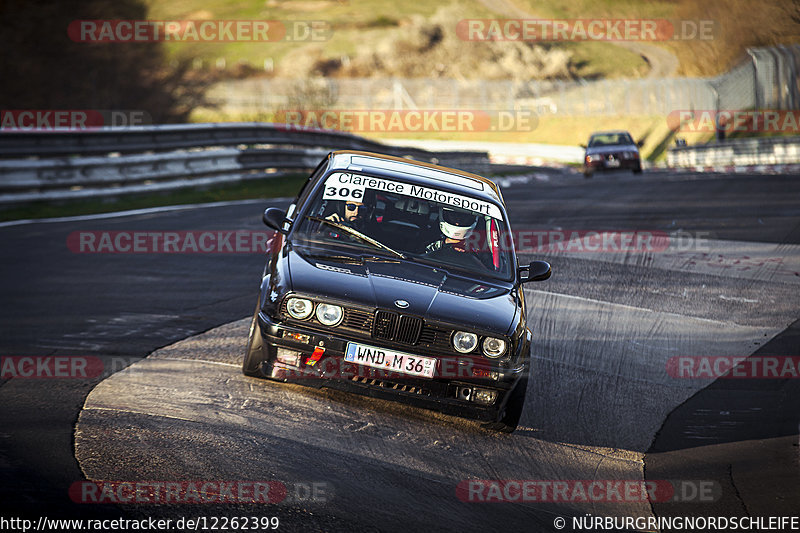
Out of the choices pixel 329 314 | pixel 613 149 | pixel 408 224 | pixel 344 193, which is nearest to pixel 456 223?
pixel 408 224

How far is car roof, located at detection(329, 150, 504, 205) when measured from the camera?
6.85m

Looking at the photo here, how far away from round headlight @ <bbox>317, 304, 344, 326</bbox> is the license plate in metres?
0.19

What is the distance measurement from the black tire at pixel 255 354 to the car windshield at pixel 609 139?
2388cm

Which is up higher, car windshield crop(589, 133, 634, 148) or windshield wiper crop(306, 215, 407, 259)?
windshield wiper crop(306, 215, 407, 259)

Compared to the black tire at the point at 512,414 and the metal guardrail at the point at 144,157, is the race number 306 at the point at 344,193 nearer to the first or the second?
the black tire at the point at 512,414

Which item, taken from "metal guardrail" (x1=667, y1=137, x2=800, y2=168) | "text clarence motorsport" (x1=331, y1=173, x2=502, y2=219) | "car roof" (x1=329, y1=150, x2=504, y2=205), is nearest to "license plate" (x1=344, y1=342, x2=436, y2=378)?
"text clarence motorsport" (x1=331, y1=173, x2=502, y2=219)

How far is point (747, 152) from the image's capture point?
34625mm

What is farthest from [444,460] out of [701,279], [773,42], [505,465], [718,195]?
[773,42]

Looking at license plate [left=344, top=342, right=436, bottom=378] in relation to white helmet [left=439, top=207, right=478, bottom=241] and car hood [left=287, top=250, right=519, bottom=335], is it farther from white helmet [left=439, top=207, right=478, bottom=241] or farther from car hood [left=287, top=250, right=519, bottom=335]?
white helmet [left=439, top=207, right=478, bottom=241]

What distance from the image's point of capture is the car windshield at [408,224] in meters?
6.26

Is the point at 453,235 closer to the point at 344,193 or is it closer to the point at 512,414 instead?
the point at 344,193

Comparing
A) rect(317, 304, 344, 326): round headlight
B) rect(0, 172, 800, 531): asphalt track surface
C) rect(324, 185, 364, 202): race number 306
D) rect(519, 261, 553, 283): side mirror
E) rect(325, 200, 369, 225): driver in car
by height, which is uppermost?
rect(324, 185, 364, 202): race number 306

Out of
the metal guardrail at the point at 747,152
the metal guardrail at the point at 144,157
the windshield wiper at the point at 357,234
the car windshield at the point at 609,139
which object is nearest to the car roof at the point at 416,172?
the windshield wiper at the point at 357,234

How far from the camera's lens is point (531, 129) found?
6062 centimetres
